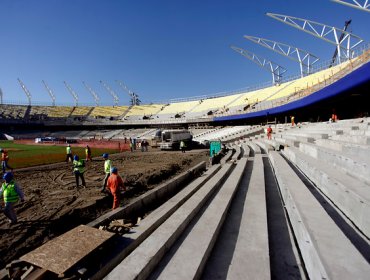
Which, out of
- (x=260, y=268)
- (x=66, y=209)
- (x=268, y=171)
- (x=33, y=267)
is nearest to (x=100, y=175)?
(x=66, y=209)

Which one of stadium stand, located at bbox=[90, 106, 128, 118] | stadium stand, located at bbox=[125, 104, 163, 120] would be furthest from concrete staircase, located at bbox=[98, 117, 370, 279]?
stadium stand, located at bbox=[90, 106, 128, 118]

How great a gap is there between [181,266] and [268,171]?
335 inches

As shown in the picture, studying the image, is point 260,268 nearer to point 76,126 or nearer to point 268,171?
point 268,171

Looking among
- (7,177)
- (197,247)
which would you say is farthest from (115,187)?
(197,247)

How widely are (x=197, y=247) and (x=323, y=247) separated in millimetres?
1935

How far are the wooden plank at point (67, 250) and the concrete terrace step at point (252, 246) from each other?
220 cm

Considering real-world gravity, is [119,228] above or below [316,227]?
below

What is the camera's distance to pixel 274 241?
4.63 meters

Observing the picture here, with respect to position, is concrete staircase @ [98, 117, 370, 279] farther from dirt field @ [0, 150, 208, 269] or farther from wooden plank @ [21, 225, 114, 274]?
dirt field @ [0, 150, 208, 269]

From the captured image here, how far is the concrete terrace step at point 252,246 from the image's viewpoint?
3.54 metres

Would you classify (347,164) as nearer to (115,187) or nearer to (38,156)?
(115,187)

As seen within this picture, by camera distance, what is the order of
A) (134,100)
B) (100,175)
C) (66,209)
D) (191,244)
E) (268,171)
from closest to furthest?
(191,244) < (66,209) < (268,171) < (100,175) < (134,100)

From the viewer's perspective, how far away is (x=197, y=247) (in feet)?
13.9

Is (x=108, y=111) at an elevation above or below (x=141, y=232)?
above
